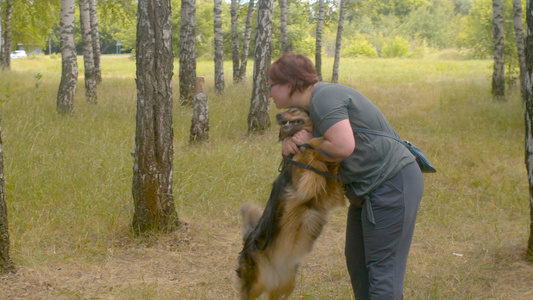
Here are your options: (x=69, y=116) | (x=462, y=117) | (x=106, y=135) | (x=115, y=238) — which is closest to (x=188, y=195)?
(x=115, y=238)

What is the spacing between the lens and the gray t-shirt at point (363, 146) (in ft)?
8.50

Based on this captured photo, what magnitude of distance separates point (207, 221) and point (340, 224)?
5.42 feet

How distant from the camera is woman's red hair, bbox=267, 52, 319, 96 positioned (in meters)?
2.66

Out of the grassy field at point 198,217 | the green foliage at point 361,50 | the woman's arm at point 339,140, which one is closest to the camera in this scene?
the woman's arm at point 339,140

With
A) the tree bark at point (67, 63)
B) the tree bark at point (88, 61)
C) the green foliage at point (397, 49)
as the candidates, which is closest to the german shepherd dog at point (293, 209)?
the tree bark at point (67, 63)

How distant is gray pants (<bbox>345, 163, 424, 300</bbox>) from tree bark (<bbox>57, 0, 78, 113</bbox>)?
9272 millimetres

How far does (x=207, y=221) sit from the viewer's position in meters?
5.69

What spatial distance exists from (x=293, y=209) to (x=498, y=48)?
41.9ft

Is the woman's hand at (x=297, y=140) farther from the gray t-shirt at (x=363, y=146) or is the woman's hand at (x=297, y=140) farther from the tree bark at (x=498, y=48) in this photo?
the tree bark at (x=498, y=48)

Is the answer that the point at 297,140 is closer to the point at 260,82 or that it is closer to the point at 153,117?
the point at 153,117

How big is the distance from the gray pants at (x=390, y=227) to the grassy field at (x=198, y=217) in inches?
54.8

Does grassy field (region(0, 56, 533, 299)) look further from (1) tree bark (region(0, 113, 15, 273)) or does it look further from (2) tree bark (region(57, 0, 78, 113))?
(2) tree bark (region(57, 0, 78, 113))

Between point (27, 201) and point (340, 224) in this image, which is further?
point (340, 224)

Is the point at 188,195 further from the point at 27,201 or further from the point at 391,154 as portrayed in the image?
the point at 391,154
